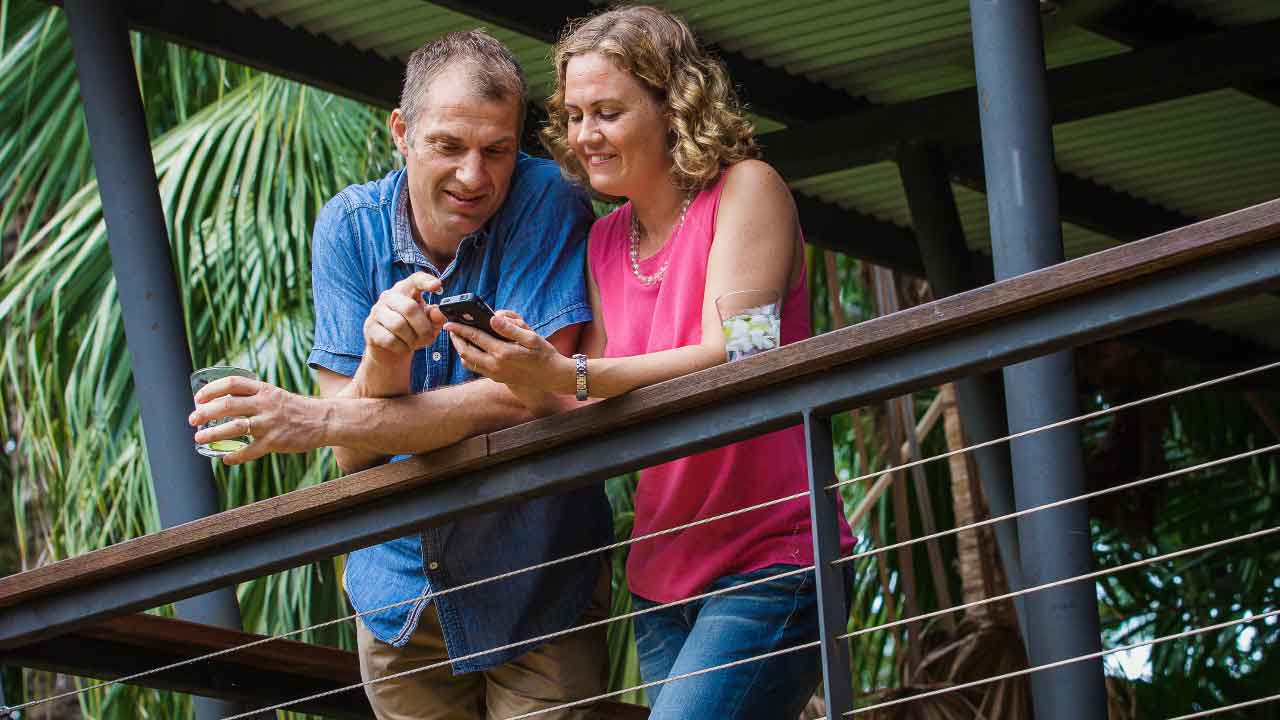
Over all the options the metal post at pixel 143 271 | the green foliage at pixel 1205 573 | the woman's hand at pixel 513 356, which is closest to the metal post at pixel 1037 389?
the woman's hand at pixel 513 356

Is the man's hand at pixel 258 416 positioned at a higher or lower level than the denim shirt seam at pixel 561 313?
lower

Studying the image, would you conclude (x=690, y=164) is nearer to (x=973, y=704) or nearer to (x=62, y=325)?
(x=973, y=704)

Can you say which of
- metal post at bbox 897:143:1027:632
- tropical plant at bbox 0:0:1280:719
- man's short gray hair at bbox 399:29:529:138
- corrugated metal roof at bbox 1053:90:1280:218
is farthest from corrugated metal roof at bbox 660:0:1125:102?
man's short gray hair at bbox 399:29:529:138

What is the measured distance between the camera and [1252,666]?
6.85 m

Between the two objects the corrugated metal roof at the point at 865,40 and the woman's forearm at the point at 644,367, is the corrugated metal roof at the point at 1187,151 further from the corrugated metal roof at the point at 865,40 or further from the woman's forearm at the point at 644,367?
the woman's forearm at the point at 644,367

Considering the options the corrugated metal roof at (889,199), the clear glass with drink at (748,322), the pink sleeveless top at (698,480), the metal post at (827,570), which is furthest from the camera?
the corrugated metal roof at (889,199)

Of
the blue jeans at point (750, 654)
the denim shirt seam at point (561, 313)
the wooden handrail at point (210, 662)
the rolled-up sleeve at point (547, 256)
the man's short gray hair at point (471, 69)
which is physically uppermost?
the man's short gray hair at point (471, 69)

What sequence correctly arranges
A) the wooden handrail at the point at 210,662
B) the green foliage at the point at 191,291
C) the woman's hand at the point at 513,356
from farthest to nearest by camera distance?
the green foliage at the point at 191,291, the wooden handrail at the point at 210,662, the woman's hand at the point at 513,356

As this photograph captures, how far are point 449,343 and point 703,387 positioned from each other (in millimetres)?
703

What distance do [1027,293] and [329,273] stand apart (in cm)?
121

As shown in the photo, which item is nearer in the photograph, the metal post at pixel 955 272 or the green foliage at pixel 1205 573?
the metal post at pixel 955 272

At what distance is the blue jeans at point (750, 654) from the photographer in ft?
7.50

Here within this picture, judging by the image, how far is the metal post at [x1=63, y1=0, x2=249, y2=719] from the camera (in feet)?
11.8

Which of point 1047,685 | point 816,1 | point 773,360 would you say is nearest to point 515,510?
point 773,360
